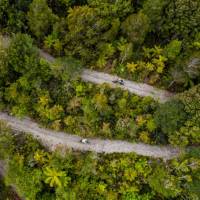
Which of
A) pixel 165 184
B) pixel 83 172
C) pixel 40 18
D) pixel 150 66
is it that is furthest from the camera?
pixel 150 66

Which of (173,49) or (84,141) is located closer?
(173,49)

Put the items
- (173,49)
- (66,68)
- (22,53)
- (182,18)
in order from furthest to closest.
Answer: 1. (173,49)
2. (66,68)
3. (182,18)
4. (22,53)

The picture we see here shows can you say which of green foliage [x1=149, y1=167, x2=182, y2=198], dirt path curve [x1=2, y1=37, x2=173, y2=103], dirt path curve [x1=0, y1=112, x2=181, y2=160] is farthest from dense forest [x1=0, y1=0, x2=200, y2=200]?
dirt path curve [x1=0, y1=112, x2=181, y2=160]

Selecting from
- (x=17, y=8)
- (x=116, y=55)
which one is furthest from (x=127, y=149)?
(x=17, y=8)

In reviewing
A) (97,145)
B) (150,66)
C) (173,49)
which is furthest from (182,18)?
(97,145)

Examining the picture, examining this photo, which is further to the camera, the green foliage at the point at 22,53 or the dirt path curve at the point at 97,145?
the dirt path curve at the point at 97,145

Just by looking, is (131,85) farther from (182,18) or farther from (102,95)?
(182,18)

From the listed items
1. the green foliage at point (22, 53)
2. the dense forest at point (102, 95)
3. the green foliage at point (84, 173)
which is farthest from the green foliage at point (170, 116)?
the green foliage at point (22, 53)

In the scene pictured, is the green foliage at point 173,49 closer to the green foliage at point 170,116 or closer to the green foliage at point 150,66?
the green foliage at point 150,66
